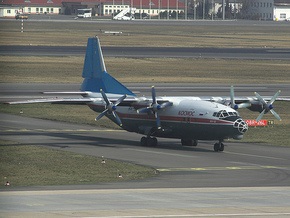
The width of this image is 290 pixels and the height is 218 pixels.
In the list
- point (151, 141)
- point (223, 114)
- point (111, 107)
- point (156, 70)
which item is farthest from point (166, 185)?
point (156, 70)

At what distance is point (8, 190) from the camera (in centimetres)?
3831

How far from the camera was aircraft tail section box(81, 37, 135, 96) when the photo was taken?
60.1 m

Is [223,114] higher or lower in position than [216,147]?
higher

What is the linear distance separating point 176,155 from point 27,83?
5117cm

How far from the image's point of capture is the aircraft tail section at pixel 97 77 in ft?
197

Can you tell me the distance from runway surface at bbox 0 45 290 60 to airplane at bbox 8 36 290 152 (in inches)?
2980

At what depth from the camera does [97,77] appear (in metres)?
61.5

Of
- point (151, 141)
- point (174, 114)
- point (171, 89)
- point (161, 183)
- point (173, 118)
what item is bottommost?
point (171, 89)

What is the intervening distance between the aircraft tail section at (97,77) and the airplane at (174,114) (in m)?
0.08

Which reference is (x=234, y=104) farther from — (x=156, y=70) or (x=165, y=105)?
(x=156, y=70)

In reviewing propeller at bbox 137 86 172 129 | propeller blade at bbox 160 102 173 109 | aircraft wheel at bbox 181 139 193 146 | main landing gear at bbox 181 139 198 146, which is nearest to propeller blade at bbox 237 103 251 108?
main landing gear at bbox 181 139 198 146

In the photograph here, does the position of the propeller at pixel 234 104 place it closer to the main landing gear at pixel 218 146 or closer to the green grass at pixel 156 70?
the main landing gear at pixel 218 146

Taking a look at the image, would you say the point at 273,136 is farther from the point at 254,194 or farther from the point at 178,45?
the point at 178,45

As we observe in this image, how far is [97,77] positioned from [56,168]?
53.5 feet
